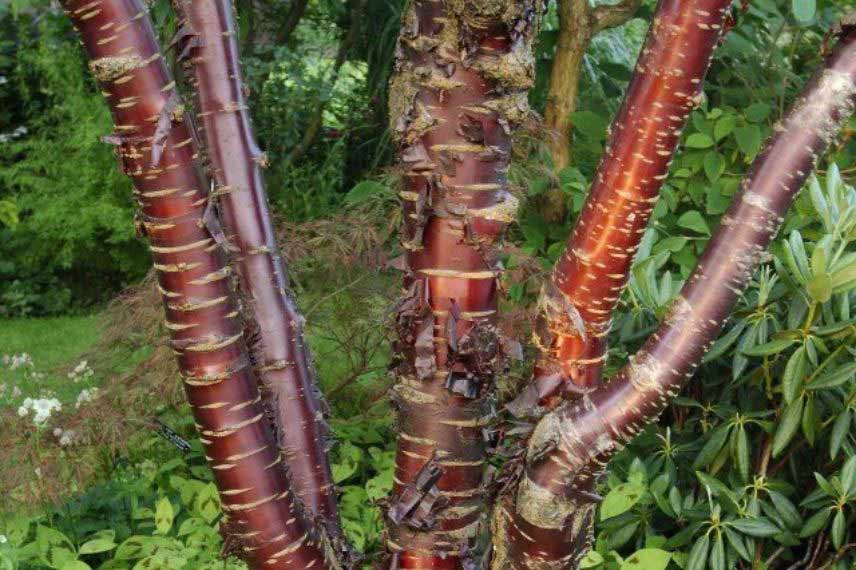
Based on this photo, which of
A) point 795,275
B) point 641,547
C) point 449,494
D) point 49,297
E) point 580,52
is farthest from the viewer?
point 49,297

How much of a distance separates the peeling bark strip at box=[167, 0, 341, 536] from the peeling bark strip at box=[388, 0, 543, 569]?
0.69 ft

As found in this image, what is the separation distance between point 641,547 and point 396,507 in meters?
1.35

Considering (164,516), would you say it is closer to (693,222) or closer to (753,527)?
(753,527)

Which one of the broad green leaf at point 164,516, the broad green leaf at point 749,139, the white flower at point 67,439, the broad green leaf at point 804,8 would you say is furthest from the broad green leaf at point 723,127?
the white flower at point 67,439

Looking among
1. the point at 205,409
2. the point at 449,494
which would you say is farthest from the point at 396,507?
the point at 205,409

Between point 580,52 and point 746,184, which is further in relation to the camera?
point 580,52

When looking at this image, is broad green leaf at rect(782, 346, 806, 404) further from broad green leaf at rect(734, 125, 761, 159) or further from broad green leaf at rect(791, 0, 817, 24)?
broad green leaf at rect(734, 125, 761, 159)

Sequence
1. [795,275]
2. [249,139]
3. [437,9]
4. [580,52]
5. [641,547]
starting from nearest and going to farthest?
[437,9]
[249,139]
[795,275]
[641,547]
[580,52]

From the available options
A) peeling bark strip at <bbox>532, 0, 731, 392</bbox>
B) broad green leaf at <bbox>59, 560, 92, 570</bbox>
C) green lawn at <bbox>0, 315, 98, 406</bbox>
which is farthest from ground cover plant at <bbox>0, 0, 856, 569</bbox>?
green lawn at <bbox>0, 315, 98, 406</bbox>

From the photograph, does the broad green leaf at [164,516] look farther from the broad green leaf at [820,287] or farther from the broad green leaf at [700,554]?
the broad green leaf at [820,287]

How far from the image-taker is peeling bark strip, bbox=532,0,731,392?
1.02 meters

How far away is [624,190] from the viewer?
1.07m

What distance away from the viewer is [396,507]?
4.01 ft

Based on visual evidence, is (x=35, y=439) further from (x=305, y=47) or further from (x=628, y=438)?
(x=305, y=47)
